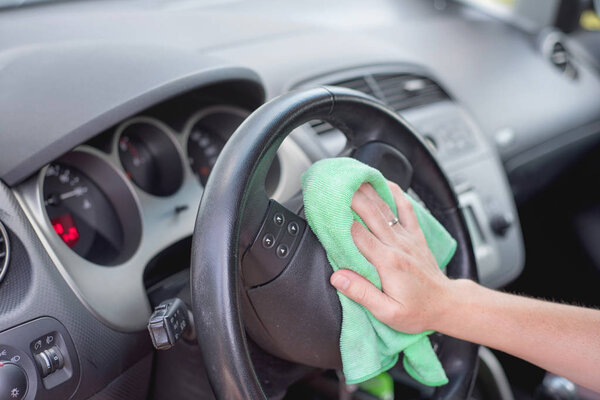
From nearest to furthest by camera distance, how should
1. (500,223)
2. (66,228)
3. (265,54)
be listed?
(66,228)
(265,54)
(500,223)

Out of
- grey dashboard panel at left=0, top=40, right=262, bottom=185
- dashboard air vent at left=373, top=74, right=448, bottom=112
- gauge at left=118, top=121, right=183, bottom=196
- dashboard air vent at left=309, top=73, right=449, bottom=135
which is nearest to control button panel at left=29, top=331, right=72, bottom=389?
grey dashboard panel at left=0, top=40, right=262, bottom=185

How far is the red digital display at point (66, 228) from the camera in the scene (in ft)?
3.39

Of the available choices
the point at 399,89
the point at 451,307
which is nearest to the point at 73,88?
the point at 451,307

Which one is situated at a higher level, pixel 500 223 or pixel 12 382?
pixel 12 382

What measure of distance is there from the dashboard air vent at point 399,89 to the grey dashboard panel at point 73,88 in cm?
57

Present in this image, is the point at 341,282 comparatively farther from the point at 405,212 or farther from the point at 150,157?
the point at 150,157


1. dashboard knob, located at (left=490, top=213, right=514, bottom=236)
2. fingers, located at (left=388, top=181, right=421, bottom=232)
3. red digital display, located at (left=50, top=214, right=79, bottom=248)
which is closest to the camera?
fingers, located at (left=388, top=181, right=421, bottom=232)

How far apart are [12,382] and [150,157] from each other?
1.66 ft

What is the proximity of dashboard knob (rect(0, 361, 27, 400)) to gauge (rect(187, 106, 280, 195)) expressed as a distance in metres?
0.55

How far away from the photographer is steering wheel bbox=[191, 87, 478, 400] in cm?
69

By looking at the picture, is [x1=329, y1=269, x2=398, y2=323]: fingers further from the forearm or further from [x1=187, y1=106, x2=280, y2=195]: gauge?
[x1=187, y1=106, x2=280, y2=195]: gauge

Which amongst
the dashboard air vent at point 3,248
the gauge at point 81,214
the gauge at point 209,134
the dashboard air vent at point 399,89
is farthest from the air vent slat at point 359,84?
the dashboard air vent at point 3,248

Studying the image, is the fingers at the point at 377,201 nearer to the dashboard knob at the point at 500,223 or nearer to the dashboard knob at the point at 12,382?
the dashboard knob at the point at 12,382

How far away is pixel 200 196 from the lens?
1.25m
